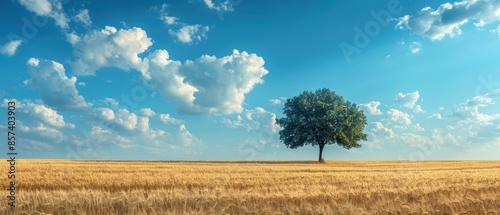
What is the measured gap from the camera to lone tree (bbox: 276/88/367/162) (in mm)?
60713

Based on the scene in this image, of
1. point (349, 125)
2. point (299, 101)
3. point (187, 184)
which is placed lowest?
point (187, 184)

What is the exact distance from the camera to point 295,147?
62531 mm

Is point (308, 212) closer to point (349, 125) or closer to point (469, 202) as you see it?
point (469, 202)

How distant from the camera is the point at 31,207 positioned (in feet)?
28.8

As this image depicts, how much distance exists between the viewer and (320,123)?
60812 mm

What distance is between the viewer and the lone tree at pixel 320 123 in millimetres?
60713

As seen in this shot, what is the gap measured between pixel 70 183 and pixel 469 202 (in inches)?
698

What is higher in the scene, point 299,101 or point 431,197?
point 299,101

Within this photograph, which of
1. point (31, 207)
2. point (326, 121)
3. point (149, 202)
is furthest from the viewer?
point (326, 121)

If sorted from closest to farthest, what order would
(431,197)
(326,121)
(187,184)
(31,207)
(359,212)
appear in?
(359,212), (31,207), (431,197), (187,184), (326,121)

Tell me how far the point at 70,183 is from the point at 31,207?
1227cm

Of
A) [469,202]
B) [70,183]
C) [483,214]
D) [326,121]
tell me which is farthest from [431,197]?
[326,121]

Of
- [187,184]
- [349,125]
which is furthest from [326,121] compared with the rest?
[187,184]

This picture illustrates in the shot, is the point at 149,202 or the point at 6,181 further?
Result: the point at 6,181
